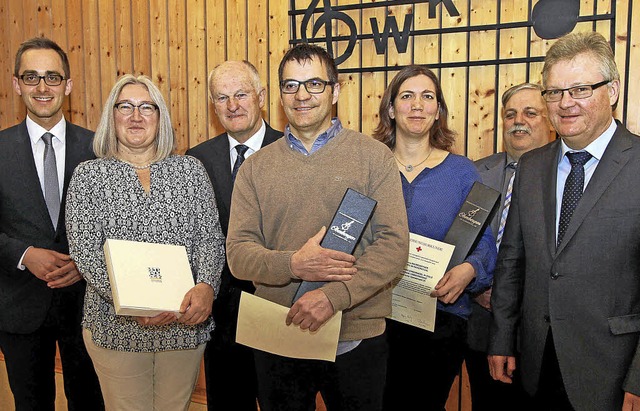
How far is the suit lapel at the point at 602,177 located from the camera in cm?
176

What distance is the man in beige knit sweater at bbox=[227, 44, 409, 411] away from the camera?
186 centimetres

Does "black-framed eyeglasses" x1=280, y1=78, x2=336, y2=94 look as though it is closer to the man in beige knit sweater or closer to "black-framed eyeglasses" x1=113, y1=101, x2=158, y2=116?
the man in beige knit sweater

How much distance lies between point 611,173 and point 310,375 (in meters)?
1.18

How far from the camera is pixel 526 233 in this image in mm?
1976

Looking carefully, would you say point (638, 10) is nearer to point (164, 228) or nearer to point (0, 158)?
point (164, 228)

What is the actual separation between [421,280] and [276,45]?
2.20m

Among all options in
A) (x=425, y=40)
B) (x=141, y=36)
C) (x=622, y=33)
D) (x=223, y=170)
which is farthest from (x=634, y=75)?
(x=141, y=36)

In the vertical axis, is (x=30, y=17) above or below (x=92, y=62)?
above

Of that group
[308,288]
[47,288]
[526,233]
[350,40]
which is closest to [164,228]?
[308,288]

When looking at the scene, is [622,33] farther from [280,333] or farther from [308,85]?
[280,333]

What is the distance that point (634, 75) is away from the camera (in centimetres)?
300

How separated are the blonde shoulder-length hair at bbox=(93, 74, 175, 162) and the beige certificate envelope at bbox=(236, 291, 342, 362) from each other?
768 millimetres

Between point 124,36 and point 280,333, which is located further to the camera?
point 124,36

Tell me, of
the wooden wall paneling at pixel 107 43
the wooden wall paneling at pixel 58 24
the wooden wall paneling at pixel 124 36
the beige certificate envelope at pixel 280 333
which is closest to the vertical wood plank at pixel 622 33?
the beige certificate envelope at pixel 280 333
